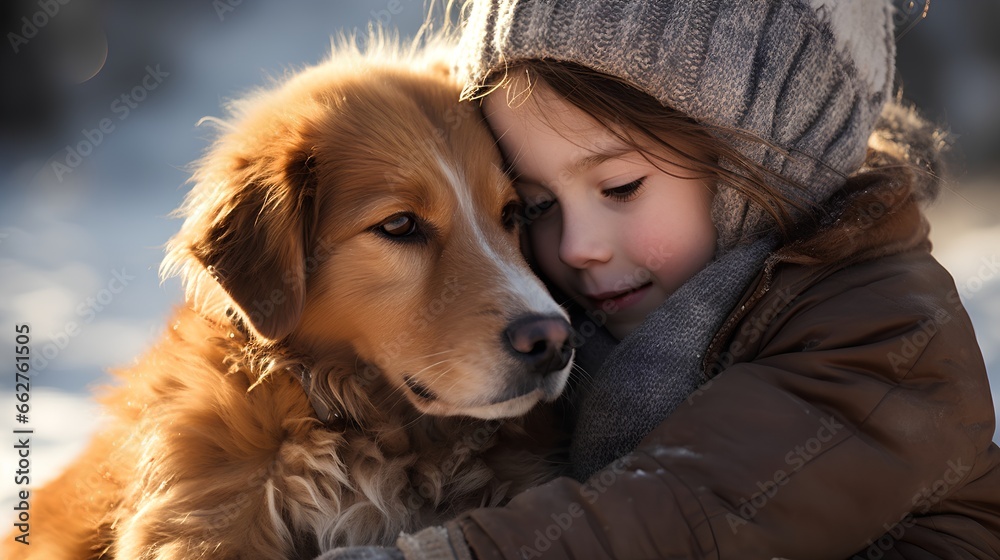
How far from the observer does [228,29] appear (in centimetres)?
493

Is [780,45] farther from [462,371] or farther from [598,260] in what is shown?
[462,371]

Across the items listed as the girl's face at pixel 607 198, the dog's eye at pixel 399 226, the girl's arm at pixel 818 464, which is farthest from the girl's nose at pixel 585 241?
the girl's arm at pixel 818 464

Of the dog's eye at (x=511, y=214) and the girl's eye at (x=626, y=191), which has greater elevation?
the girl's eye at (x=626, y=191)

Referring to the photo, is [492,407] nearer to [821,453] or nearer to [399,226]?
[399,226]

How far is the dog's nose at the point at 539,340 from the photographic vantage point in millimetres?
2041

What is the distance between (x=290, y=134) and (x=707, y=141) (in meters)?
1.21

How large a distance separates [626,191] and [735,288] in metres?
0.44

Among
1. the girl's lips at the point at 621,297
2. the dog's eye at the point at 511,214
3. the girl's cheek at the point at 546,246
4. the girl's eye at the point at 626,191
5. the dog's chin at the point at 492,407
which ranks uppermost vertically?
the girl's eye at the point at 626,191

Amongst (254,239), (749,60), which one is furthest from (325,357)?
(749,60)

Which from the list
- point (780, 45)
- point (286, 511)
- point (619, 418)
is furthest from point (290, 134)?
point (780, 45)

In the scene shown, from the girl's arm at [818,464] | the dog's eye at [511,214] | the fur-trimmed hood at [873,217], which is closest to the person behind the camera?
the girl's arm at [818,464]

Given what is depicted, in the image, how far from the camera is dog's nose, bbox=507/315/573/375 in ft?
6.70

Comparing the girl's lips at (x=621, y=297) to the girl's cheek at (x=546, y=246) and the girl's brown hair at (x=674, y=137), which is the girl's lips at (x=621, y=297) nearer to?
the girl's cheek at (x=546, y=246)

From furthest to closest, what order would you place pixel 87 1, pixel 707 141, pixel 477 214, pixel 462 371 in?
pixel 87 1 → pixel 477 214 → pixel 707 141 → pixel 462 371
